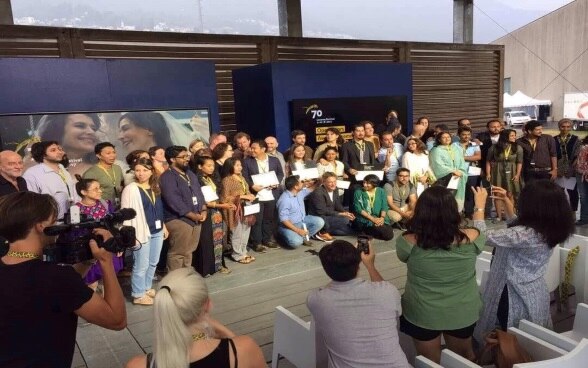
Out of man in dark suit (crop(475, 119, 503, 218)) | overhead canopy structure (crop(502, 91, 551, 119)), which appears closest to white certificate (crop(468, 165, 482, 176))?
man in dark suit (crop(475, 119, 503, 218))

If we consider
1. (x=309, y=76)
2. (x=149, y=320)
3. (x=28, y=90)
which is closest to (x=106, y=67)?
(x=28, y=90)

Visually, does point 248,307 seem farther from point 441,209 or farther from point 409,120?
point 409,120

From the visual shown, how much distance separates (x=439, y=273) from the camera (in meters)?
2.13

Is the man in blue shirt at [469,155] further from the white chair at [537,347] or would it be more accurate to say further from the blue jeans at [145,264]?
the white chair at [537,347]

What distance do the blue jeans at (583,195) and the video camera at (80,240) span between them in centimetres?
609

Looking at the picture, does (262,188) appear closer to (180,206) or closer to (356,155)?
(180,206)

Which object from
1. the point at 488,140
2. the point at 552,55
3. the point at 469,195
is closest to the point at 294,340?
the point at 469,195

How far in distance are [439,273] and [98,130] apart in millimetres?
4831

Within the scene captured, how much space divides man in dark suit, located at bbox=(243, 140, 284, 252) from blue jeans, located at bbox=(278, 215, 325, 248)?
0.19m

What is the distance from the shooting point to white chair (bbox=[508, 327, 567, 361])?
74.8 inches

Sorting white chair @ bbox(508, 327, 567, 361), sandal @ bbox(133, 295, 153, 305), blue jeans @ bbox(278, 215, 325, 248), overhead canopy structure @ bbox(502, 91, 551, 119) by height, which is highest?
overhead canopy structure @ bbox(502, 91, 551, 119)

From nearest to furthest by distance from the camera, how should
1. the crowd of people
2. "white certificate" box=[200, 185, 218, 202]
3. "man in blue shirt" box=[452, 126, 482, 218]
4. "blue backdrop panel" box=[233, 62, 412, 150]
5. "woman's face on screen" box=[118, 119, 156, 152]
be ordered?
1. the crowd of people
2. "white certificate" box=[200, 185, 218, 202]
3. "woman's face on screen" box=[118, 119, 156, 152]
4. "man in blue shirt" box=[452, 126, 482, 218]
5. "blue backdrop panel" box=[233, 62, 412, 150]

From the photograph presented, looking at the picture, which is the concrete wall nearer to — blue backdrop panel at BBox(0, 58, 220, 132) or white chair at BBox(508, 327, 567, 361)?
blue backdrop panel at BBox(0, 58, 220, 132)

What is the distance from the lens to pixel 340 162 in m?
5.89
